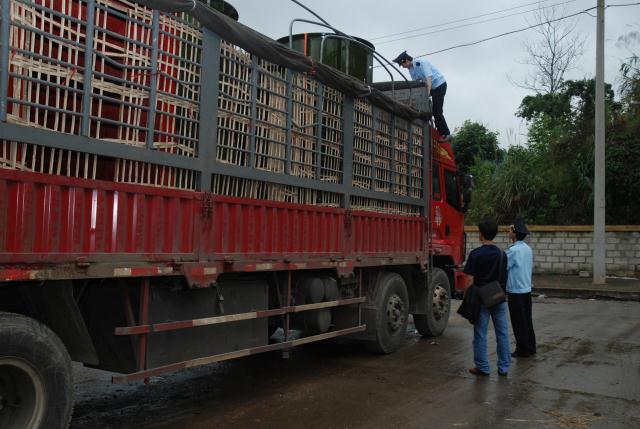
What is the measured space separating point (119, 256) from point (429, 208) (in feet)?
17.7

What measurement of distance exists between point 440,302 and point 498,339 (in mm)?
2245

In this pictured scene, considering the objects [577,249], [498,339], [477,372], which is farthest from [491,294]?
[577,249]

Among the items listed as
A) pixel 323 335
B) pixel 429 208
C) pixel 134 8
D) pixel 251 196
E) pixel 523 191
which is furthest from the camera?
pixel 523 191

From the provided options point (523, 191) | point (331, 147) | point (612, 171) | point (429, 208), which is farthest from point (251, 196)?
point (523, 191)

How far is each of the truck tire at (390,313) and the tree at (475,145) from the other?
874 inches

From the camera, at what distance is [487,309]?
6.24 metres

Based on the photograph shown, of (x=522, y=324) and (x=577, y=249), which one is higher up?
(x=577, y=249)

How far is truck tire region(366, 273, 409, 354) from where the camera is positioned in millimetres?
6938

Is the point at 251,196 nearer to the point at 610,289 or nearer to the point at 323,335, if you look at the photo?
the point at 323,335

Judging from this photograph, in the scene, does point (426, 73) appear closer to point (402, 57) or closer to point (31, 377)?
point (402, 57)

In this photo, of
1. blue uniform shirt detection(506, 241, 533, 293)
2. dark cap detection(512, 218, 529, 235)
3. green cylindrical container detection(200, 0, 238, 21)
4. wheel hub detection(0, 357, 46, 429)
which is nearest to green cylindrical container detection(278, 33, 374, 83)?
green cylindrical container detection(200, 0, 238, 21)

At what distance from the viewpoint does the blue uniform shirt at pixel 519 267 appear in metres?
7.46

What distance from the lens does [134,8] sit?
401cm

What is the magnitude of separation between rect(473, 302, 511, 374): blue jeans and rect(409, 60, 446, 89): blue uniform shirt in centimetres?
372
